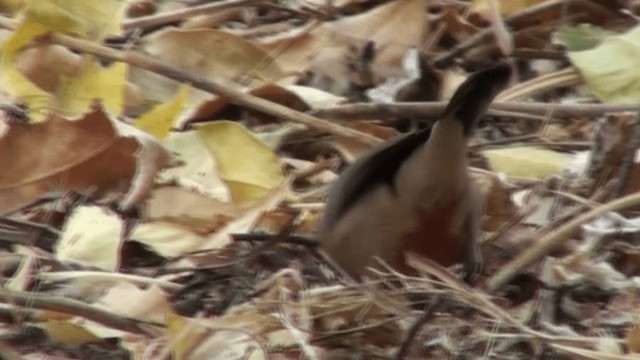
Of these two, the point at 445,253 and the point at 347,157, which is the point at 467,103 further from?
the point at 347,157

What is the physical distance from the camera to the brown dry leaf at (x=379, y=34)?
159 centimetres

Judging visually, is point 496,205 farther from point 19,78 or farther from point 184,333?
point 19,78

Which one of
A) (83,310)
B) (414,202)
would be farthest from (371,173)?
(83,310)

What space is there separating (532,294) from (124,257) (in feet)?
1.12

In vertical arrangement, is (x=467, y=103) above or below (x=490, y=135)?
above

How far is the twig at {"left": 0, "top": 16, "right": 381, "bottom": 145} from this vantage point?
4.66 feet

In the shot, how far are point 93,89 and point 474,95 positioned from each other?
18.2 inches

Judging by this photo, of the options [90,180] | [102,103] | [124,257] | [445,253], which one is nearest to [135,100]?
[102,103]

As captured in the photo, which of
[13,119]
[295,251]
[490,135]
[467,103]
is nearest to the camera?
[467,103]

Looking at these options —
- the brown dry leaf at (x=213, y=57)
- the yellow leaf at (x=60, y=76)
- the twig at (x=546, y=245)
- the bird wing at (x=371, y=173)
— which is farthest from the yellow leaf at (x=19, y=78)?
the twig at (x=546, y=245)

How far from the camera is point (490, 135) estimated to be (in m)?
1.48

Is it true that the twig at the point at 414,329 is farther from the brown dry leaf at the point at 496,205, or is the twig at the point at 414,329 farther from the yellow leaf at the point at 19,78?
the yellow leaf at the point at 19,78

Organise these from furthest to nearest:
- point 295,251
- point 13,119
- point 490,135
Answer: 1. point 490,135
2. point 13,119
3. point 295,251

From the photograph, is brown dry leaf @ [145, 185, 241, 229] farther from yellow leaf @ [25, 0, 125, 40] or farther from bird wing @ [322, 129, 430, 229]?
yellow leaf @ [25, 0, 125, 40]
